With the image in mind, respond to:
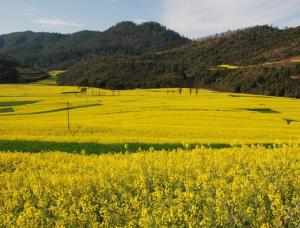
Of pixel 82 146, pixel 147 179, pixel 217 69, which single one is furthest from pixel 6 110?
pixel 217 69

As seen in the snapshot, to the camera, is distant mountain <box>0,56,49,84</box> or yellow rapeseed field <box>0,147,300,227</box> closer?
yellow rapeseed field <box>0,147,300,227</box>

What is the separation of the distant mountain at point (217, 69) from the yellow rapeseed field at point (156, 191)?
88.8m

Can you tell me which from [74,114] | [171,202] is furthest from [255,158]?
[74,114]

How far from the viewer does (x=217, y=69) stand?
144m

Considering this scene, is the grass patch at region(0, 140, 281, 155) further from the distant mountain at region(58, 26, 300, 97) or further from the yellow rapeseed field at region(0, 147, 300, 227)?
the distant mountain at region(58, 26, 300, 97)

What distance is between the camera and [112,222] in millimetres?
10133

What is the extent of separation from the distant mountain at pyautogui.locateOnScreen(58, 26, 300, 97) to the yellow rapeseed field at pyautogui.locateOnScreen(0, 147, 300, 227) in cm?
8879

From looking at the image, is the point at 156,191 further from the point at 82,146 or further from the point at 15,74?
the point at 15,74

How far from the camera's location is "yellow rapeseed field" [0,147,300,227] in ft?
31.8

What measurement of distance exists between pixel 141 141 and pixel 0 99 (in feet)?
177

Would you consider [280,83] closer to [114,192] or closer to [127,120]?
[127,120]

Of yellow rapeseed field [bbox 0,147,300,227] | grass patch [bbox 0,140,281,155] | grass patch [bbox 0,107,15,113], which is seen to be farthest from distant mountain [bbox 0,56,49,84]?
yellow rapeseed field [bbox 0,147,300,227]

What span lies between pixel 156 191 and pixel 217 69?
13462cm

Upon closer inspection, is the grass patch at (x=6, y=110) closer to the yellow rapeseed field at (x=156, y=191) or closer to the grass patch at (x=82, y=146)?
the grass patch at (x=82, y=146)
